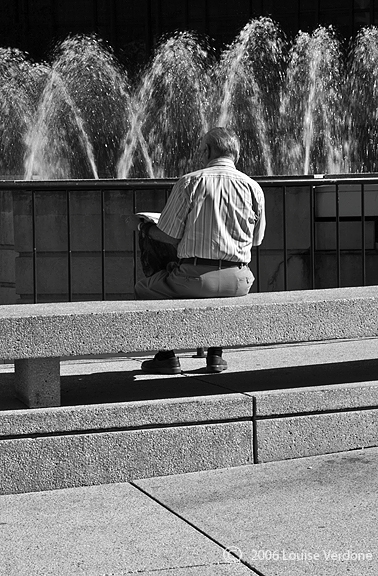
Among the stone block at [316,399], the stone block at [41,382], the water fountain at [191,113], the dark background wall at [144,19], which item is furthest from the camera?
the dark background wall at [144,19]

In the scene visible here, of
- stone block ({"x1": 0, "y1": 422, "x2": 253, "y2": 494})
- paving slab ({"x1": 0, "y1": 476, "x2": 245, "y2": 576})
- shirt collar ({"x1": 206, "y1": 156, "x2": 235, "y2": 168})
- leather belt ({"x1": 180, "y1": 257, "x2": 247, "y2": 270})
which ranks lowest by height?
paving slab ({"x1": 0, "y1": 476, "x2": 245, "y2": 576})

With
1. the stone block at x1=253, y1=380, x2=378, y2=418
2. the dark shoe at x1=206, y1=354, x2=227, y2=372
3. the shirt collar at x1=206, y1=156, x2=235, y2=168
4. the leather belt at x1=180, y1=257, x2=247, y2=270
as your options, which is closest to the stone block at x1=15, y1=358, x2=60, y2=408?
the stone block at x1=253, y1=380, x2=378, y2=418

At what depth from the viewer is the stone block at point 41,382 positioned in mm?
5000

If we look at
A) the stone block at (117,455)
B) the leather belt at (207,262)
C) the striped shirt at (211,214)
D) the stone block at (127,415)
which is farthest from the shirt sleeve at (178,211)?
the stone block at (117,455)

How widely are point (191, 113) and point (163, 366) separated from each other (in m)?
20.2

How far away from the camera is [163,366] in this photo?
20.3ft

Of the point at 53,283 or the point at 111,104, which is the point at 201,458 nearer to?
the point at 53,283

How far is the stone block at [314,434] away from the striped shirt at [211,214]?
3.75ft

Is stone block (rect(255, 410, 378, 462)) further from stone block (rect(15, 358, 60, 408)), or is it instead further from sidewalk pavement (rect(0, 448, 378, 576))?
stone block (rect(15, 358, 60, 408))

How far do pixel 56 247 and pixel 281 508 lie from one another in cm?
470

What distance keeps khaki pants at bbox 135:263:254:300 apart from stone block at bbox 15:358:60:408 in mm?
1095

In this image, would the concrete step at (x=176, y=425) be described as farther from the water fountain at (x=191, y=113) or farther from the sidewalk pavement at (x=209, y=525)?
the water fountain at (x=191, y=113)

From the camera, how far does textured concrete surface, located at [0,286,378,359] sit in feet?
15.7

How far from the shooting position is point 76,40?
37.2 metres
